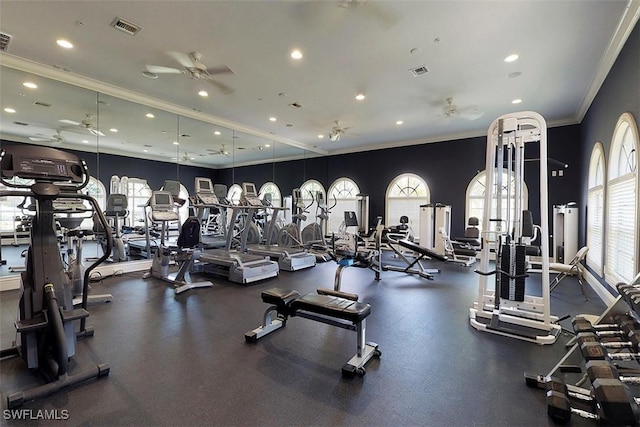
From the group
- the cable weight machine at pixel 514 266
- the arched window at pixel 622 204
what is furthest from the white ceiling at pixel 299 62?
the cable weight machine at pixel 514 266

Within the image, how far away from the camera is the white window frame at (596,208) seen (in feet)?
14.9

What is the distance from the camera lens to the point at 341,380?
2.22 meters

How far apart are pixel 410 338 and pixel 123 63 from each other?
5422mm

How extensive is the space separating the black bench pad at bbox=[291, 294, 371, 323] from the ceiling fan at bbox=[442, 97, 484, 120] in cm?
457

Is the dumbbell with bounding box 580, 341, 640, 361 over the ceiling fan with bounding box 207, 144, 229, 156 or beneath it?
beneath

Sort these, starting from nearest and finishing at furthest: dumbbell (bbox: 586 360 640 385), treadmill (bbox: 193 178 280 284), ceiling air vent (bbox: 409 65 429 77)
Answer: dumbbell (bbox: 586 360 640 385), ceiling air vent (bbox: 409 65 429 77), treadmill (bbox: 193 178 280 284)

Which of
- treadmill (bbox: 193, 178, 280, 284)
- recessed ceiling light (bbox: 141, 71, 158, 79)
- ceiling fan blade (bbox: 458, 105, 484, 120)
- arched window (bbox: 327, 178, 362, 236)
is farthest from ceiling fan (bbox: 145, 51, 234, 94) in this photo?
arched window (bbox: 327, 178, 362, 236)

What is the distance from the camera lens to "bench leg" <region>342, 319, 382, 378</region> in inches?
89.3

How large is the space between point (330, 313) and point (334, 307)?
61 millimetres

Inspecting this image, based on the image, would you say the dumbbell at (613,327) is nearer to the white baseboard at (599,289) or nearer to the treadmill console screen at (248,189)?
the white baseboard at (599,289)

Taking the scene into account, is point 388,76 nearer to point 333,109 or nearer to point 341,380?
point 333,109

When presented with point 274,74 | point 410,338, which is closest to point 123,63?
point 274,74

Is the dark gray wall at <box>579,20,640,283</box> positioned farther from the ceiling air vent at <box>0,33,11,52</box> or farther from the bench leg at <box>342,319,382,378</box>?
the ceiling air vent at <box>0,33,11,52</box>

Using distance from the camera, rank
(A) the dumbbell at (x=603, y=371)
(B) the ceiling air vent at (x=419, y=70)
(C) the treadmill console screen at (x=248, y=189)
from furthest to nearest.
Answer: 1. (C) the treadmill console screen at (x=248, y=189)
2. (B) the ceiling air vent at (x=419, y=70)
3. (A) the dumbbell at (x=603, y=371)
